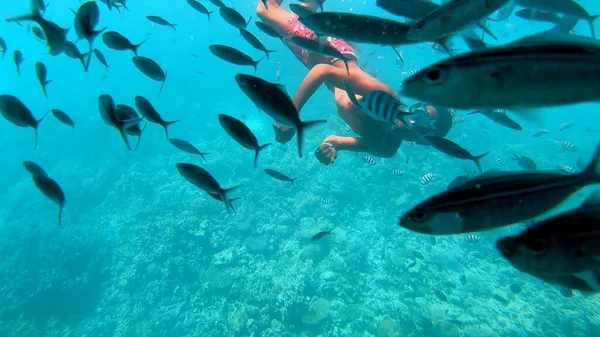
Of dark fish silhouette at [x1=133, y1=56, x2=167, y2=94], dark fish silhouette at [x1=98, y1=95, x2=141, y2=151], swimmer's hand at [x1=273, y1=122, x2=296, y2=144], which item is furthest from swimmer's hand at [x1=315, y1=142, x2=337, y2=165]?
dark fish silhouette at [x1=98, y1=95, x2=141, y2=151]

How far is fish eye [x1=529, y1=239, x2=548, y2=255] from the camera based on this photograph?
121 centimetres

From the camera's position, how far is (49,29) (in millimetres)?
3273

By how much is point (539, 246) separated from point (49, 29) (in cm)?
511

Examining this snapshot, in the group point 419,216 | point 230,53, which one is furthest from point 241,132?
point 419,216

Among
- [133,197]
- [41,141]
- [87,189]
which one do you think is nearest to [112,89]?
[41,141]

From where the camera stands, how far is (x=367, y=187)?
15617 mm

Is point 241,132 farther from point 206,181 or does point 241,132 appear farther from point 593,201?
point 593,201

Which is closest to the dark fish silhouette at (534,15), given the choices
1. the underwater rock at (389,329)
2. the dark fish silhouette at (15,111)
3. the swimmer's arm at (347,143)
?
the swimmer's arm at (347,143)

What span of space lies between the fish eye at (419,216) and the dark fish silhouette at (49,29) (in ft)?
14.5

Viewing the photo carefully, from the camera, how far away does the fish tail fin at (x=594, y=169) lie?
1.29 meters

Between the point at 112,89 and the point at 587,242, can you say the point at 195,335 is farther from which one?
the point at 112,89

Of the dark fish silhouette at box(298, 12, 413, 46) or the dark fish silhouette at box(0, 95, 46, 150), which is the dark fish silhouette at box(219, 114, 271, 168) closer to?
the dark fish silhouette at box(298, 12, 413, 46)

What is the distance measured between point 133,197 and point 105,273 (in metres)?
6.36

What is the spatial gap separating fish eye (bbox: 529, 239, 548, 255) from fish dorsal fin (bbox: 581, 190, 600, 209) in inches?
16.3
